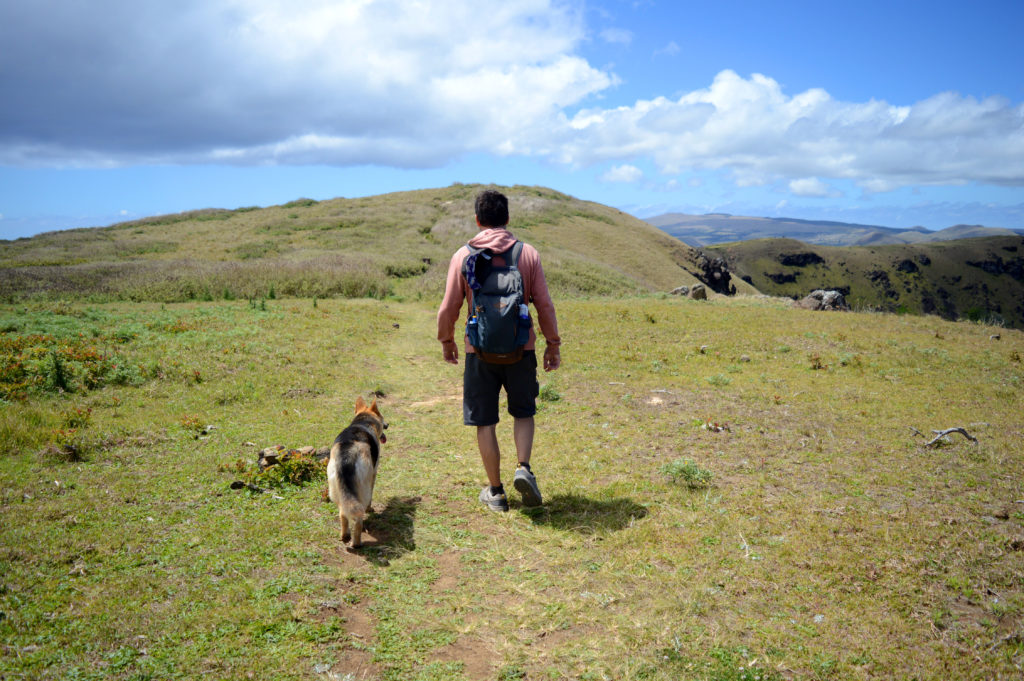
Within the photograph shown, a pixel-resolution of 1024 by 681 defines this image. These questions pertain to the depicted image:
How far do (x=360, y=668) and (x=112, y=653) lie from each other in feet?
5.31

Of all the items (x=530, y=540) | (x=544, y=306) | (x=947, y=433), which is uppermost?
(x=544, y=306)

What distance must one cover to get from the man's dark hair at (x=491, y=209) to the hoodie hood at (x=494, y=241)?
0.13 meters

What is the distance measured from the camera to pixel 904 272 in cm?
16162

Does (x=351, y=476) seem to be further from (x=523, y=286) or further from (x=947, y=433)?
(x=947, y=433)

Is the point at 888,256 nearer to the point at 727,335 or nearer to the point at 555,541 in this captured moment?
the point at 727,335

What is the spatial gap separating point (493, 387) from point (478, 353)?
1.40 feet

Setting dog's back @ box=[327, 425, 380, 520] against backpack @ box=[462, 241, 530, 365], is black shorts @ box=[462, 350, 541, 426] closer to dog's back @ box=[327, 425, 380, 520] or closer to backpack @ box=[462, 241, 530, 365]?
backpack @ box=[462, 241, 530, 365]

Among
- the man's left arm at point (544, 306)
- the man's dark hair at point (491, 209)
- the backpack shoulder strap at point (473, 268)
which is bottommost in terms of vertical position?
the man's left arm at point (544, 306)

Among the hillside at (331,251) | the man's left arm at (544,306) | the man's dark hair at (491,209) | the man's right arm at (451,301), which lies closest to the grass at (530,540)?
the man's left arm at (544,306)

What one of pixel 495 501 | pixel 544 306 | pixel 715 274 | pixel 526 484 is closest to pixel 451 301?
pixel 544 306

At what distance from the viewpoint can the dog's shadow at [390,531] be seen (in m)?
5.11

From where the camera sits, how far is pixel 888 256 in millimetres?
169625

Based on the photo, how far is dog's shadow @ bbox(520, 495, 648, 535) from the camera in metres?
5.55

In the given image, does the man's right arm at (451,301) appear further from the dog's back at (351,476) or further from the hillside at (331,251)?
the hillside at (331,251)
